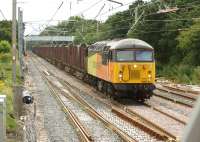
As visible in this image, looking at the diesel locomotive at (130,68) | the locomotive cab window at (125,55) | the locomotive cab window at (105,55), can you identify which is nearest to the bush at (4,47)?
the locomotive cab window at (105,55)

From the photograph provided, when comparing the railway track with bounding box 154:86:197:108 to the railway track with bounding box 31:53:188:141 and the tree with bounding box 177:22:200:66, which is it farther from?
the tree with bounding box 177:22:200:66

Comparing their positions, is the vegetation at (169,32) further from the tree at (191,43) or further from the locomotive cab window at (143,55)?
the locomotive cab window at (143,55)

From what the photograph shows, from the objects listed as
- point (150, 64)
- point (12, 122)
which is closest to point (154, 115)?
point (150, 64)

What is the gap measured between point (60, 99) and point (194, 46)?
21.6 meters

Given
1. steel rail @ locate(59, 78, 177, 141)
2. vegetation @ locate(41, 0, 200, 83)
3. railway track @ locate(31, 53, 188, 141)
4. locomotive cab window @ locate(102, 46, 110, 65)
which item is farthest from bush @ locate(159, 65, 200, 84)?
steel rail @ locate(59, 78, 177, 141)

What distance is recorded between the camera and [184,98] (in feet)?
87.8

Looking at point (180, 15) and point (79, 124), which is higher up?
point (180, 15)

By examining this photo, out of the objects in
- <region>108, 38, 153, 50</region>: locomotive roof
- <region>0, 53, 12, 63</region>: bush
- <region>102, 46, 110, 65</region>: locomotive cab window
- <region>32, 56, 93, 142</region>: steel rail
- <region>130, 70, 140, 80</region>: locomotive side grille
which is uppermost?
<region>108, 38, 153, 50</region>: locomotive roof

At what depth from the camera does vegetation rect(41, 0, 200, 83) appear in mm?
44844

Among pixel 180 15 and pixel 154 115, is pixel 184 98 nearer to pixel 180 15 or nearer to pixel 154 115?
pixel 154 115

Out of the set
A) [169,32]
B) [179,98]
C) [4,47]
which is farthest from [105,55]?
[4,47]

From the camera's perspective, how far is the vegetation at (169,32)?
44844 millimetres

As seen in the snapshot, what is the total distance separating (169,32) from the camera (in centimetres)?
5191

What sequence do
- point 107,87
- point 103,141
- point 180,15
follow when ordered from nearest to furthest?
point 103,141 → point 107,87 → point 180,15
